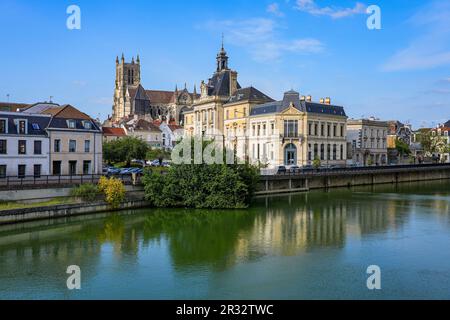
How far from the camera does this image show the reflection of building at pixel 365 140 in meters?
71.4

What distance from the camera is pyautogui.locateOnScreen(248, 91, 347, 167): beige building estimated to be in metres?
58.9

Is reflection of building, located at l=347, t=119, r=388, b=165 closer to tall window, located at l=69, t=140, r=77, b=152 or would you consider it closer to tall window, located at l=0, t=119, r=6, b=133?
tall window, located at l=69, t=140, r=77, b=152

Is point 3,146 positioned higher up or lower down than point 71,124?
lower down

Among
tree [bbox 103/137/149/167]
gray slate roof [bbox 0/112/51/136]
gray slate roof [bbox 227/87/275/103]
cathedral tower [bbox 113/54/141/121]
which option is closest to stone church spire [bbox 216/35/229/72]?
gray slate roof [bbox 227/87/275/103]

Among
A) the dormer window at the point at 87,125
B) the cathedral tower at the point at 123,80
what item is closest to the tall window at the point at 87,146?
the dormer window at the point at 87,125

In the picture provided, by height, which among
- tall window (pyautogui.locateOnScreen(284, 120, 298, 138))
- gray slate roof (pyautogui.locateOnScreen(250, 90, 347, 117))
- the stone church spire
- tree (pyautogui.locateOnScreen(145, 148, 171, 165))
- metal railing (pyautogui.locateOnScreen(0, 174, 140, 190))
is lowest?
metal railing (pyautogui.locateOnScreen(0, 174, 140, 190))

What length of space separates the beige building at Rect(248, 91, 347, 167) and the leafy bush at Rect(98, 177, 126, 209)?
28866 mm

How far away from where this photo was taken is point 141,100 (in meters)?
121

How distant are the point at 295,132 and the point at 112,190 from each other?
32596mm

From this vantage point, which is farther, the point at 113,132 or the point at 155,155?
the point at 113,132

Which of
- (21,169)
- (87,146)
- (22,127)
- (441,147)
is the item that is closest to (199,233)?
(21,169)

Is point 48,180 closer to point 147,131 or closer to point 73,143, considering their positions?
point 73,143

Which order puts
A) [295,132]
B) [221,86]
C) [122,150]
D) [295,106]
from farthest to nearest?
[221,86] < [295,106] < [295,132] < [122,150]

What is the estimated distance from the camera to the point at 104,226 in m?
27.1
